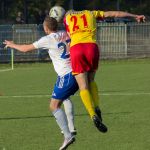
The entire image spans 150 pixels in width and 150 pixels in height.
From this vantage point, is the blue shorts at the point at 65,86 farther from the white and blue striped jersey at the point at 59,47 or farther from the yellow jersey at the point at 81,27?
the yellow jersey at the point at 81,27

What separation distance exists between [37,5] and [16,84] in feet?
118

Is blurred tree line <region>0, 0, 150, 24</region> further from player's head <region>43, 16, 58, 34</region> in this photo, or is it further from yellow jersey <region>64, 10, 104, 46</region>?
player's head <region>43, 16, 58, 34</region>

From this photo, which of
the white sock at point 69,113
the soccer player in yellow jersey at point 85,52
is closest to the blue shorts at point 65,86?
the soccer player in yellow jersey at point 85,52

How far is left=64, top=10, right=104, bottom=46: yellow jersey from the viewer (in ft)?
35.5

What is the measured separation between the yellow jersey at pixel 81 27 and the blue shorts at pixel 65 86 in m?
0.55

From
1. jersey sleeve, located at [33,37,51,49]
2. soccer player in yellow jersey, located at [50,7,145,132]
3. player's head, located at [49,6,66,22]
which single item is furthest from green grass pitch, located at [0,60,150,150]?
player's head, located at [49,6,66,22]

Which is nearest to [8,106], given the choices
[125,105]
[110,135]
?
[125,105]

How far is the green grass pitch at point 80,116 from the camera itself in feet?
37.0

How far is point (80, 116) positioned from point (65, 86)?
4471 mm

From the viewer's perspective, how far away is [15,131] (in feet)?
41.9

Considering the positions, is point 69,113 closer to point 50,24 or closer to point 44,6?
point 50,24

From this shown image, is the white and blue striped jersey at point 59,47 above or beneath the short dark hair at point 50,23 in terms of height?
beneath

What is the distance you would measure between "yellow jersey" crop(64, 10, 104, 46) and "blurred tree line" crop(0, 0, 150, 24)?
152 ft

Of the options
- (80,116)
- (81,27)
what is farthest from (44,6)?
(81,27)
